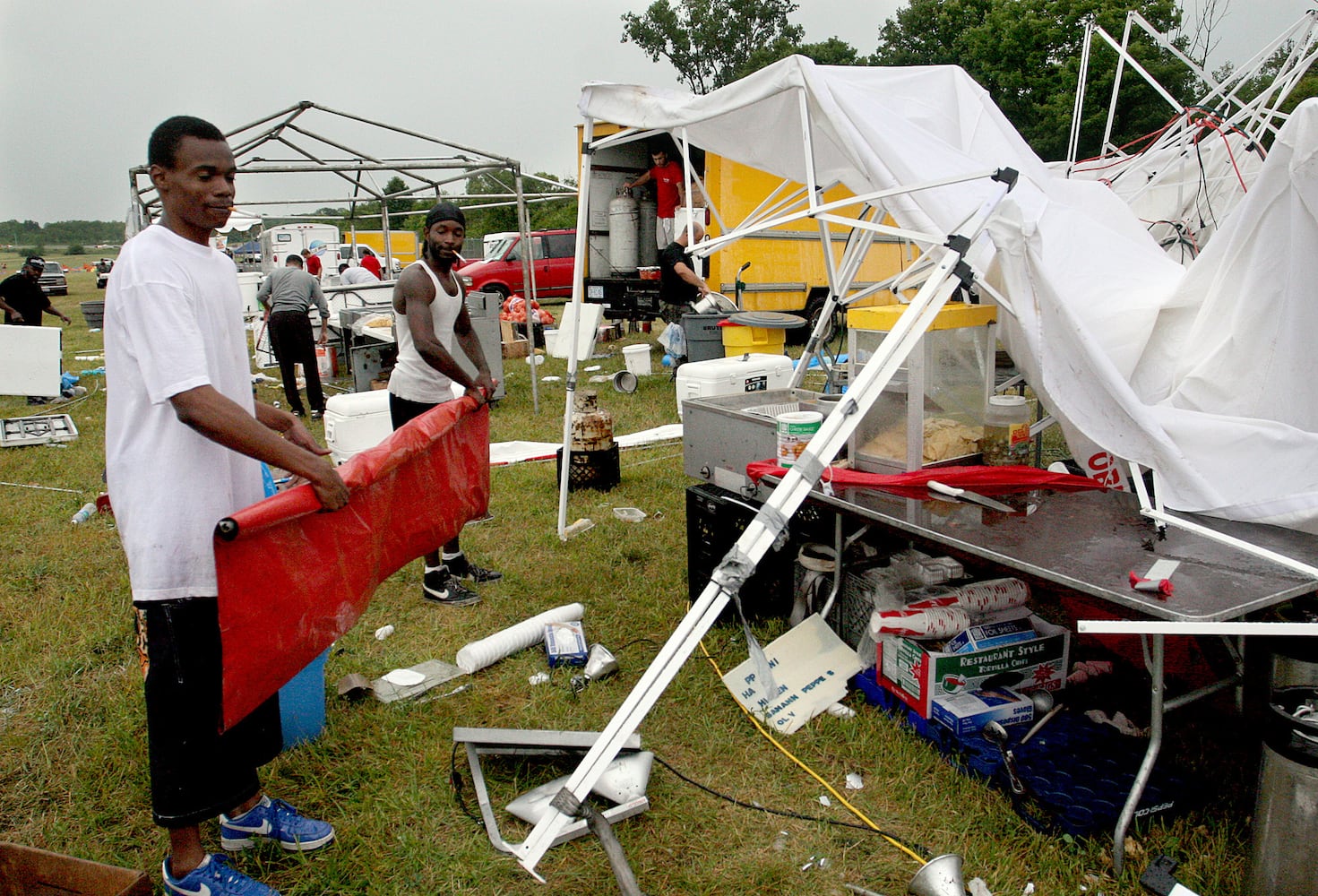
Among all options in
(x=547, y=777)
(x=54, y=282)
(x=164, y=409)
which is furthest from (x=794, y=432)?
(x=54, y=282)

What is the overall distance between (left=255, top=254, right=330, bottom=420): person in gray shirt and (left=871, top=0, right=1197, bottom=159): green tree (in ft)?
90.1

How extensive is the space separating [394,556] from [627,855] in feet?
4.22

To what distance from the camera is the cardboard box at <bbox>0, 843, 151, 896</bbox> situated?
220 centimetres

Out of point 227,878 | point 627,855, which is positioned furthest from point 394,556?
point 627,855

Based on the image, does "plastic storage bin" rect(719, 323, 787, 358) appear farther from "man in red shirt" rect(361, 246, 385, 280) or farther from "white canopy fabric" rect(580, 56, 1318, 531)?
"man in red shirt" rect(361, 246, 385, 280)

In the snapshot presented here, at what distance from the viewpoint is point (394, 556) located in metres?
2.95

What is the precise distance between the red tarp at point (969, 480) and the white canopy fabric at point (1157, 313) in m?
0.25

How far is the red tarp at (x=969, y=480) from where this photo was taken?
310 cm

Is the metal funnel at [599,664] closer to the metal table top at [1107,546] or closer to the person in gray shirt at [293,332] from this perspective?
the metal table top at [1107,546]

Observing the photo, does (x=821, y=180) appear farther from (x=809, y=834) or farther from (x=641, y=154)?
(x=641, y=154)

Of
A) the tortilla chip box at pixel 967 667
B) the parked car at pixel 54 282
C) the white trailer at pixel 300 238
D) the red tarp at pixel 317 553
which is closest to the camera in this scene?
the red tarp at pixel 317 553

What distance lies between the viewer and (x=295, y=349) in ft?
31.9

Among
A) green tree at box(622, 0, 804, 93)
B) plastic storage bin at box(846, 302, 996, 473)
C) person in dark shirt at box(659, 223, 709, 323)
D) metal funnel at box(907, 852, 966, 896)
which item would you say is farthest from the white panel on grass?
green tree at box(622, 0, 804, 93)

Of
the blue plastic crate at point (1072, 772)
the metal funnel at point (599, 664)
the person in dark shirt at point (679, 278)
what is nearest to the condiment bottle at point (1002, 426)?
the blue plastic crate at point (1072, 772)
